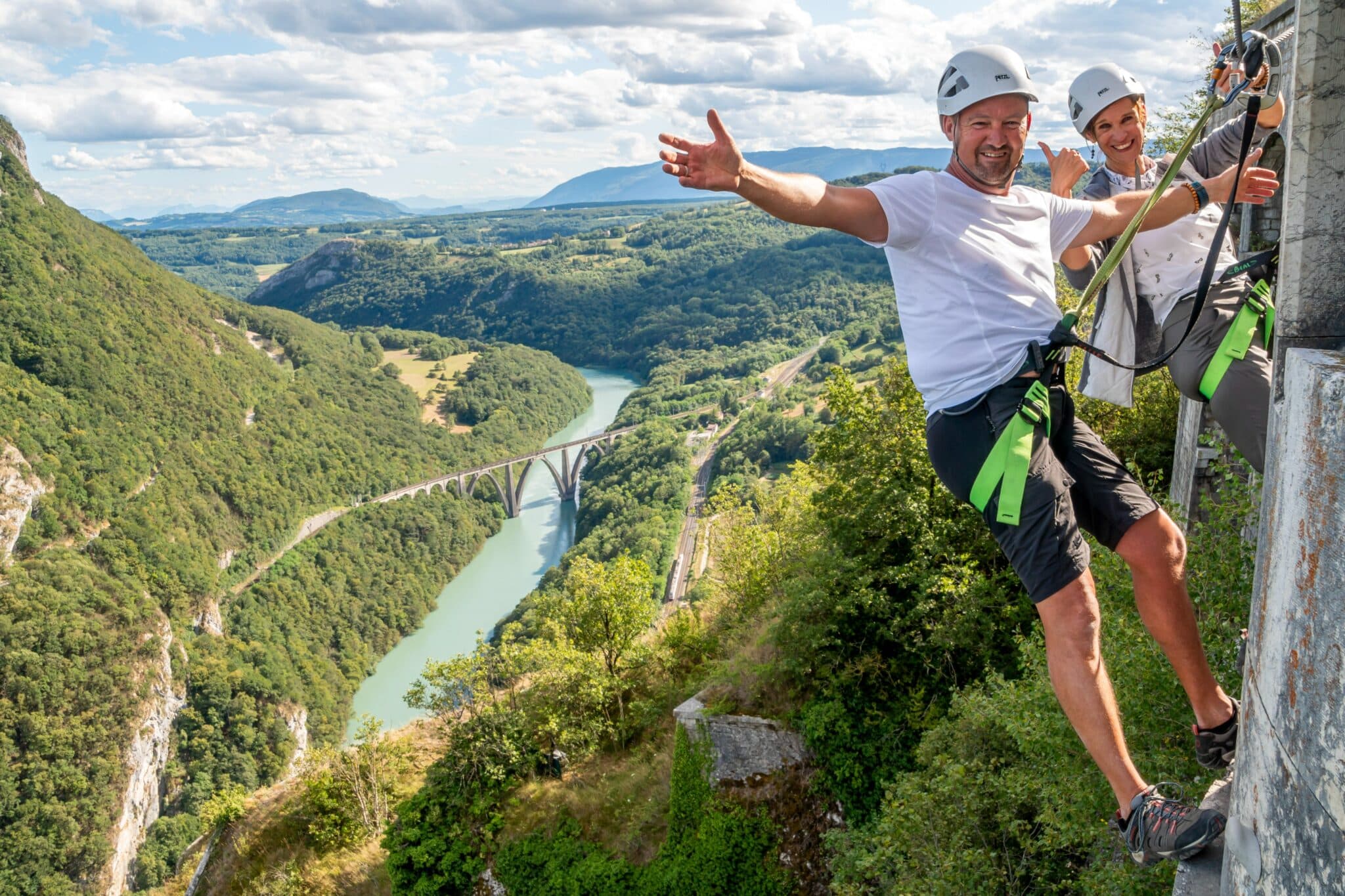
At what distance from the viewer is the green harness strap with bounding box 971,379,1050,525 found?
115 inches

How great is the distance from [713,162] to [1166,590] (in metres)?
2.03

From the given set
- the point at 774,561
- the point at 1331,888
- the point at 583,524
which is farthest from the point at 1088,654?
the point at 583,524

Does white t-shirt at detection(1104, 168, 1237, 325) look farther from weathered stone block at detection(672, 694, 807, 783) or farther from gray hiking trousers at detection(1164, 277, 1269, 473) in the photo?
weathered stone block at detection(672, 694, 807, 783)

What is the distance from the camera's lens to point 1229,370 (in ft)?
11.9

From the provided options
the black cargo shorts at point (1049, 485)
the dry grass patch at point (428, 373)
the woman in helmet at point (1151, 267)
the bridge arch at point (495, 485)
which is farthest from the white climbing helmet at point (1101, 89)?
the dry grass patch at point (428, 373)

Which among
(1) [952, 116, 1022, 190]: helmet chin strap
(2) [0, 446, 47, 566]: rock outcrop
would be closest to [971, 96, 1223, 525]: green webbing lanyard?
(1) [952, 116, 1022, 190]: helmet chin strap

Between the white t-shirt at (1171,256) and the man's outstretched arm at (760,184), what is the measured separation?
1.93 m

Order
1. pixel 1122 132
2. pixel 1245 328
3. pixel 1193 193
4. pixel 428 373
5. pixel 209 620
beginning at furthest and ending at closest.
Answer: pixel 428 373, pixel 209 620, pixel 1122 132, pixel 1245 328, pixel 1193 193

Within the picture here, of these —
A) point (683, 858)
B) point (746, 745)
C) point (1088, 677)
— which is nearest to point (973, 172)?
point (1088, 677)

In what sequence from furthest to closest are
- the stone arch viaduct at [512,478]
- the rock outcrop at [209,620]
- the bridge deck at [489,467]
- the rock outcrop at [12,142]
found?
the rock outcrop at [12,142] < the stone arch viaduct at [512,478] < the bridge deck at [489,467] < the rock outcrop at [209,620]

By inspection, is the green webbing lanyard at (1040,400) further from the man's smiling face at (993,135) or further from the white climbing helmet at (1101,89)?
Answer: the white climbing helmet at (1101,89)

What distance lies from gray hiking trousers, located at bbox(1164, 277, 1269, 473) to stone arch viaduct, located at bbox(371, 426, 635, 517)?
3379 inches

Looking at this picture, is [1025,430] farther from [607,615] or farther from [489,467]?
[489,467]

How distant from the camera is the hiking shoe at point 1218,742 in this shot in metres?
3.15
